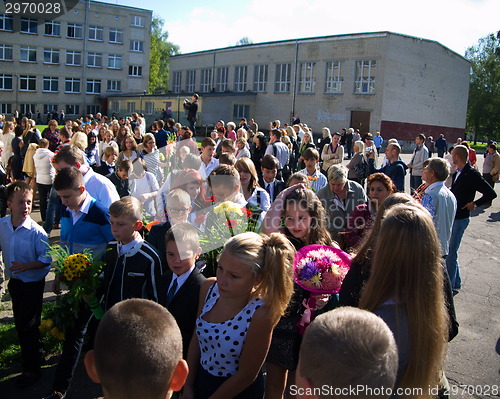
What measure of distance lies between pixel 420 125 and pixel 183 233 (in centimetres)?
4191

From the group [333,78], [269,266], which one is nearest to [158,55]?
[333,78]

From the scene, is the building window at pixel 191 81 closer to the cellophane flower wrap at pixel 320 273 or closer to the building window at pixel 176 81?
the building window at pixel 176 81

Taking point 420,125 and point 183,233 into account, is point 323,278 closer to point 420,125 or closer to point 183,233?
point 183,233

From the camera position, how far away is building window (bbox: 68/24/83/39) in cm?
5819

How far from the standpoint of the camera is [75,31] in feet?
192

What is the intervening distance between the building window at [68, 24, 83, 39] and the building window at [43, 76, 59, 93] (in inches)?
233

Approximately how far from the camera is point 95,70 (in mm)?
59844

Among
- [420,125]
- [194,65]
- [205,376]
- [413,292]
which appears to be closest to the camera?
[413,292]

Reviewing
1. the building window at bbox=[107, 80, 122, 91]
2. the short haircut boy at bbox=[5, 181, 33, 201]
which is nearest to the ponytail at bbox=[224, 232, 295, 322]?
the short haircut boy at bbox=[5, 181, 33, 201]

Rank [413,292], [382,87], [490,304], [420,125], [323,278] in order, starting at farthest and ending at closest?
1. [420,125]
2. [382,87]
3. [490,304]
4. [323,278]
5. [413,292]

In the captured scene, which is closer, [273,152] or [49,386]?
[49,386]

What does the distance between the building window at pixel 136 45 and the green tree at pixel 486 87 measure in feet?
146

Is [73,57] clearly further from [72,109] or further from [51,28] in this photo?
[72,109]

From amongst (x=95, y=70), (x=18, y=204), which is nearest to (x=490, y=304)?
(x=18, y=204)
